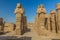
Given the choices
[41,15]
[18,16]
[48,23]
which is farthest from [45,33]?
[48,23]

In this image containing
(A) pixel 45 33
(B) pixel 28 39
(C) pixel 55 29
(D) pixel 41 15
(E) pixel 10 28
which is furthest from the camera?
(E) pixel 10 28

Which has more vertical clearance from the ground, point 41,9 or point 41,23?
point 41,9

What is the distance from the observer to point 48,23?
26000 millimetres

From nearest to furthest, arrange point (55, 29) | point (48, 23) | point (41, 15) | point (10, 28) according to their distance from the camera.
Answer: point (41, 15) → point (55, 29) → point (48, 23) → point (10, 28)

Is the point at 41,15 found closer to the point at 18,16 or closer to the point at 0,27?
the point at 18,16

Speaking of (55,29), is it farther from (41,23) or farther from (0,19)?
(0,19)

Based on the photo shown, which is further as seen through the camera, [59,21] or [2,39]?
[59,21]

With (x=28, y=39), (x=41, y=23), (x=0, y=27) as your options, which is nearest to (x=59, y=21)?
(x=41, y=23)

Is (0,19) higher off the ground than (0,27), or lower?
higher

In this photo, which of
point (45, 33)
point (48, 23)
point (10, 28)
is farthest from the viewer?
point (10, 28)

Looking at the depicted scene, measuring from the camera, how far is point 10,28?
3003cm

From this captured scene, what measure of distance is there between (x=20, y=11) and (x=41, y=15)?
11.3ft

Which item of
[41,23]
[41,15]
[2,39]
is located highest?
[41,15]

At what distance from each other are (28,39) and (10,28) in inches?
633
